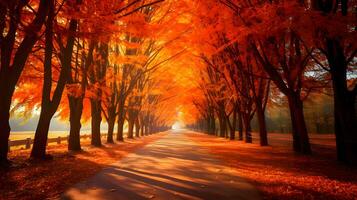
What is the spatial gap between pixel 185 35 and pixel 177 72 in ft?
38.2

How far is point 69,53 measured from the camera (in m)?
10.9

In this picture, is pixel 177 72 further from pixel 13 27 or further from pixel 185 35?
pixel 13 27

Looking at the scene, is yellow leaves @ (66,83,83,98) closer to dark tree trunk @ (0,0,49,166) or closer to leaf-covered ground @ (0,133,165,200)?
dark tree trunk @ (0,0,49,166)

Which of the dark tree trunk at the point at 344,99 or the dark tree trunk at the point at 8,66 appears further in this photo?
the dark tree trunk at the point at 344,99

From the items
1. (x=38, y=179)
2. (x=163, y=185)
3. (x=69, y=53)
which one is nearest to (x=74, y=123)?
(x=69, y=53)

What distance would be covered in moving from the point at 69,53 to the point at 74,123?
17.5 feet

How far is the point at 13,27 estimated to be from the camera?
8828mm

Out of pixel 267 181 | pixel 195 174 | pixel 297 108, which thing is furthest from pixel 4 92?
pixel 297 108

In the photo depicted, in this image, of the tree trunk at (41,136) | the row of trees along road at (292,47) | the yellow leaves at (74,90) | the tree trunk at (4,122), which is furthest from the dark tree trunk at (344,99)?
the yellow leaves at (74,90)

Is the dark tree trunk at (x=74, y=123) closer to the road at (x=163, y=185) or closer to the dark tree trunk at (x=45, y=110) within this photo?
the dark tree trunk at (x=45, y=110)

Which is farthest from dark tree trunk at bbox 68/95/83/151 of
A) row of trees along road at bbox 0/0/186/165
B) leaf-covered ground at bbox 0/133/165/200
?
leaf-covered ground at bbox 0/133/165/200

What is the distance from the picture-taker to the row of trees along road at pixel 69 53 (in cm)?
881

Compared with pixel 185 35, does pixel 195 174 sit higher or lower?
lower

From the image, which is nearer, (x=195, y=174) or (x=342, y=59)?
(x=195, y=174)
